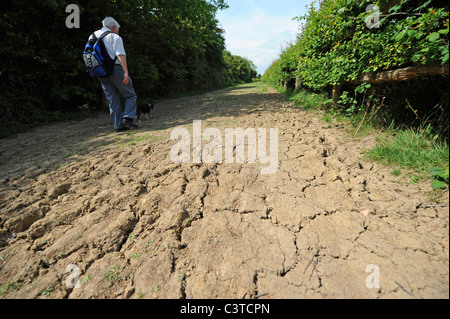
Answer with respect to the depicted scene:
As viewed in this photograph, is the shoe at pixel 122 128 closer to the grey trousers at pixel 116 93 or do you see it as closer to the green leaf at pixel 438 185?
the grey trousers at pixel 116 93

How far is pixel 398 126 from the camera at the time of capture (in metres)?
2.36

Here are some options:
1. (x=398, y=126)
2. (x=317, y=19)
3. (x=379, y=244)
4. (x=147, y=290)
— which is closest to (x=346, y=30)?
(x=317, y=19)

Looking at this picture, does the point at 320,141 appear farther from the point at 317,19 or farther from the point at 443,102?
the point at 317,19

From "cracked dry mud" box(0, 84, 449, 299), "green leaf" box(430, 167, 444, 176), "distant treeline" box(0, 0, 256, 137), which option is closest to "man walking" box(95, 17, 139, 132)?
"cracked dry mud" box(0, 84, 449, 299)

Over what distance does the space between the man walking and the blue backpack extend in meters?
0.06

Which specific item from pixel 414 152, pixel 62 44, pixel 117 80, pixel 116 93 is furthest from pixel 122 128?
pixel 414 152

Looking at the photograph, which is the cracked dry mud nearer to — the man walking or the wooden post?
the man walking

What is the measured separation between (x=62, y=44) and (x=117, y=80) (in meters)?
3.21

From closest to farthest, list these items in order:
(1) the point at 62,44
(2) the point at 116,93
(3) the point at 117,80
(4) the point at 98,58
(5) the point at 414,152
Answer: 1. (5) the point at 414,152
2. (4) the point at 98,58
3. (3) the point at 117,80
4. (2) the point at 116,93
5. (1) the point at 62,44

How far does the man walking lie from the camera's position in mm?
3104

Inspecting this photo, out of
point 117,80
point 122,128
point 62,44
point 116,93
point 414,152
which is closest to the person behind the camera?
point 414,152

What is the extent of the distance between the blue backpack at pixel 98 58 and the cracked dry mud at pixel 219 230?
65.7 inches

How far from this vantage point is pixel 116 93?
11.5 feet

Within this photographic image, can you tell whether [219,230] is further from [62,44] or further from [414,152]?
[62,44]
